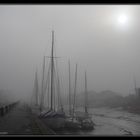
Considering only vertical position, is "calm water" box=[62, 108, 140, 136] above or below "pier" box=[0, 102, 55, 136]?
below

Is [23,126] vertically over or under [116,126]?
over

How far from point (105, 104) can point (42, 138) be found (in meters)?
82.2

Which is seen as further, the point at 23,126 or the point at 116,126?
the point at 116,126

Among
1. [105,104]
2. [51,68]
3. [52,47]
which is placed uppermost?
[52,47]

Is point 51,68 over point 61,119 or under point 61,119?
over

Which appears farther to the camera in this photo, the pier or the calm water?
the calm water

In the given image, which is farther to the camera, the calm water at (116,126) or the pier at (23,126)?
the calm water at (116,126)

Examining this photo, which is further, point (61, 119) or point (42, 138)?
point (61, 119)

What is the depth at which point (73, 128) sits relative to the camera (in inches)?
749

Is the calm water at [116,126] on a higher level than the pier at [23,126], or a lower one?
Result: lower
